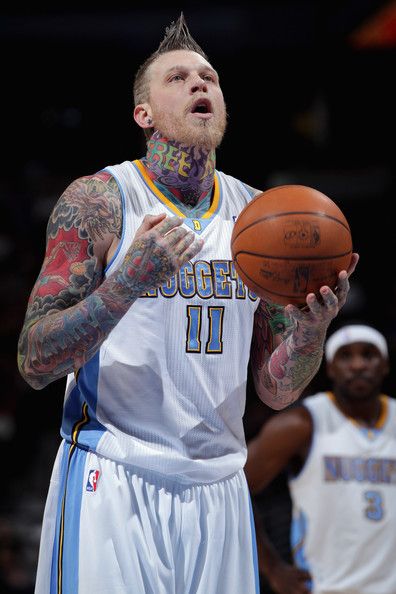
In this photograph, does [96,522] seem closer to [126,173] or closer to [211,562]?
[211,562]

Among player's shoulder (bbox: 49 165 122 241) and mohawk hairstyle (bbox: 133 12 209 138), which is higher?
mohawk hairstyle (bbox: 133 12 209 138)

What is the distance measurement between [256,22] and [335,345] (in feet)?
14.1

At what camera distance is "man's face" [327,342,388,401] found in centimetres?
658

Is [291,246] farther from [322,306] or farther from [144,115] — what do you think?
[144,115]

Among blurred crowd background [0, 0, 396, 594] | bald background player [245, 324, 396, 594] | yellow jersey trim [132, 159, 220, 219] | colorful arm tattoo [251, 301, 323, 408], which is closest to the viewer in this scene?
colorful arm tattoo [251, 301, 323, 408]

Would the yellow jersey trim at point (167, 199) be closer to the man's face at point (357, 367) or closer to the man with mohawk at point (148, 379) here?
the man with mohawk at point (148, 379)

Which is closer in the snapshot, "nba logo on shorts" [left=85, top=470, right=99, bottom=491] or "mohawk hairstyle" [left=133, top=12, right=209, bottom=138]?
"nba logo on shorts" [left=85, top=470, right=99, bottom=491]

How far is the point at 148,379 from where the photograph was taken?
317cm

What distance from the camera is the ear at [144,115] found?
3.56 m

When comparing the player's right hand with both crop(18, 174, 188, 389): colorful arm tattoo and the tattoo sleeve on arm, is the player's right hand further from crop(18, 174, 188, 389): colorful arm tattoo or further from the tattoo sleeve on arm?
the tattoo sleeve on arm

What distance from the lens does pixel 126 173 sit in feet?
11.1

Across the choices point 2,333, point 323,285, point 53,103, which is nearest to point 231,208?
point 323,285

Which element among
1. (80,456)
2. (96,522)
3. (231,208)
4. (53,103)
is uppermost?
(53,103)

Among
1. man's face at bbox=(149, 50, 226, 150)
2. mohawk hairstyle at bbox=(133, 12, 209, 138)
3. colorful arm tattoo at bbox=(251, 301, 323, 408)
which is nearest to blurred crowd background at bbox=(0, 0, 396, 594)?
colorful arm tattoo at bbox=(251, 301, 323, 408)
